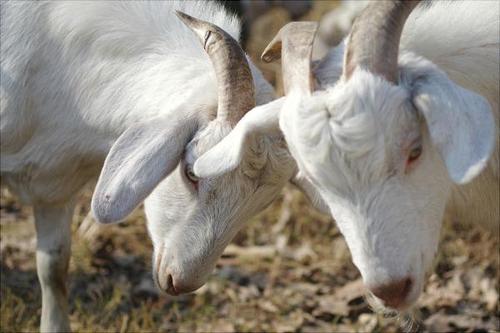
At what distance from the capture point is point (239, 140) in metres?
3.69

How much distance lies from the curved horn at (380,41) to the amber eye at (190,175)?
940 millimetres

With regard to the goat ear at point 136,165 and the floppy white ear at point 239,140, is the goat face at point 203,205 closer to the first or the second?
the goat ear at point 136,165

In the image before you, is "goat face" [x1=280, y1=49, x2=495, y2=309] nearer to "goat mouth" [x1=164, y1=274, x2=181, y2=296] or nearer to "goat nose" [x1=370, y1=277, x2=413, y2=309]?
"goat nose" [x1=370, y1=277, x2=413, y2=309]

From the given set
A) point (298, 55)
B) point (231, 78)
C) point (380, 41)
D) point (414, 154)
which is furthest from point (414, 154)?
point (231, 78)

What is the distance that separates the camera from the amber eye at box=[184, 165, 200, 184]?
4.19 metres

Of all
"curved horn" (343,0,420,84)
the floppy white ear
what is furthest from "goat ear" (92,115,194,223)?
"curved horn" (343,0,420,84)

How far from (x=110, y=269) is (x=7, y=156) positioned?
1425 mm

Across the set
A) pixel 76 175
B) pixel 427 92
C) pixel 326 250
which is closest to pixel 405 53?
pixel 427 92

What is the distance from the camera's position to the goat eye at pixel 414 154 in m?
3.51

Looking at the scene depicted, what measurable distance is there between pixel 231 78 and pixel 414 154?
0.87 meters

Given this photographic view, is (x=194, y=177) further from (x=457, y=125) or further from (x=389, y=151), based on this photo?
(x=457, y=125)

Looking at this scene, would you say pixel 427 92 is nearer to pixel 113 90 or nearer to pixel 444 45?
pixel 444 45

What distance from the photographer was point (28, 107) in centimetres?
498

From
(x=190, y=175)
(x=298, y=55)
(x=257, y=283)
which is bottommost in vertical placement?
(x=257, y=283)
